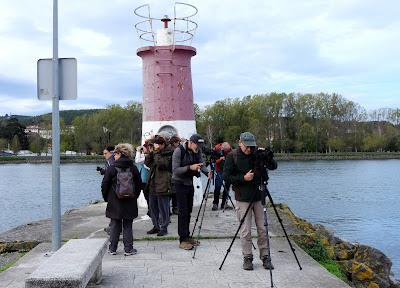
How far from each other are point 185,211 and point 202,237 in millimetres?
1383

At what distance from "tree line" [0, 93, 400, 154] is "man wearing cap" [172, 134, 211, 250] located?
71962mm

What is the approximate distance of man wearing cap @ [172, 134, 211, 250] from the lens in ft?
28.8

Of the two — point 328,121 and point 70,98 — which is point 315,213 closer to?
point 70,98

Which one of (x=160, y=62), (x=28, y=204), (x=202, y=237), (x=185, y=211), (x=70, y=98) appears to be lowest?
(x=28, y=204)

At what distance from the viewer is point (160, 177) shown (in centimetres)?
969

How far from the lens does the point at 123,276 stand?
727 centimetres

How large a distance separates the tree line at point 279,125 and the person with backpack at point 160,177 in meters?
70.9

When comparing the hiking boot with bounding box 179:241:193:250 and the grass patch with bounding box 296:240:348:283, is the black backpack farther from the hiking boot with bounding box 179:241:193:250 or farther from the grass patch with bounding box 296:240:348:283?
the grass patch with bounding box 296:240:348:283

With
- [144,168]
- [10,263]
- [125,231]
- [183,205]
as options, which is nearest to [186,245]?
[183,205]

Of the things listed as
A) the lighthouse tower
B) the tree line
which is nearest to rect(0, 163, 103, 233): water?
the lighthouse tower

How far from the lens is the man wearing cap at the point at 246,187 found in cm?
749

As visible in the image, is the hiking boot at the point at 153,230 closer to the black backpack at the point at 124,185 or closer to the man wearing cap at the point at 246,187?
the black backpack at the point at 124,185

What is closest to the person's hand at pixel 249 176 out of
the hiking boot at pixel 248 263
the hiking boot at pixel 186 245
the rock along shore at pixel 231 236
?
the hiking boot at pixel 248 263

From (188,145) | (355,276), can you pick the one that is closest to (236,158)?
(188,145)
